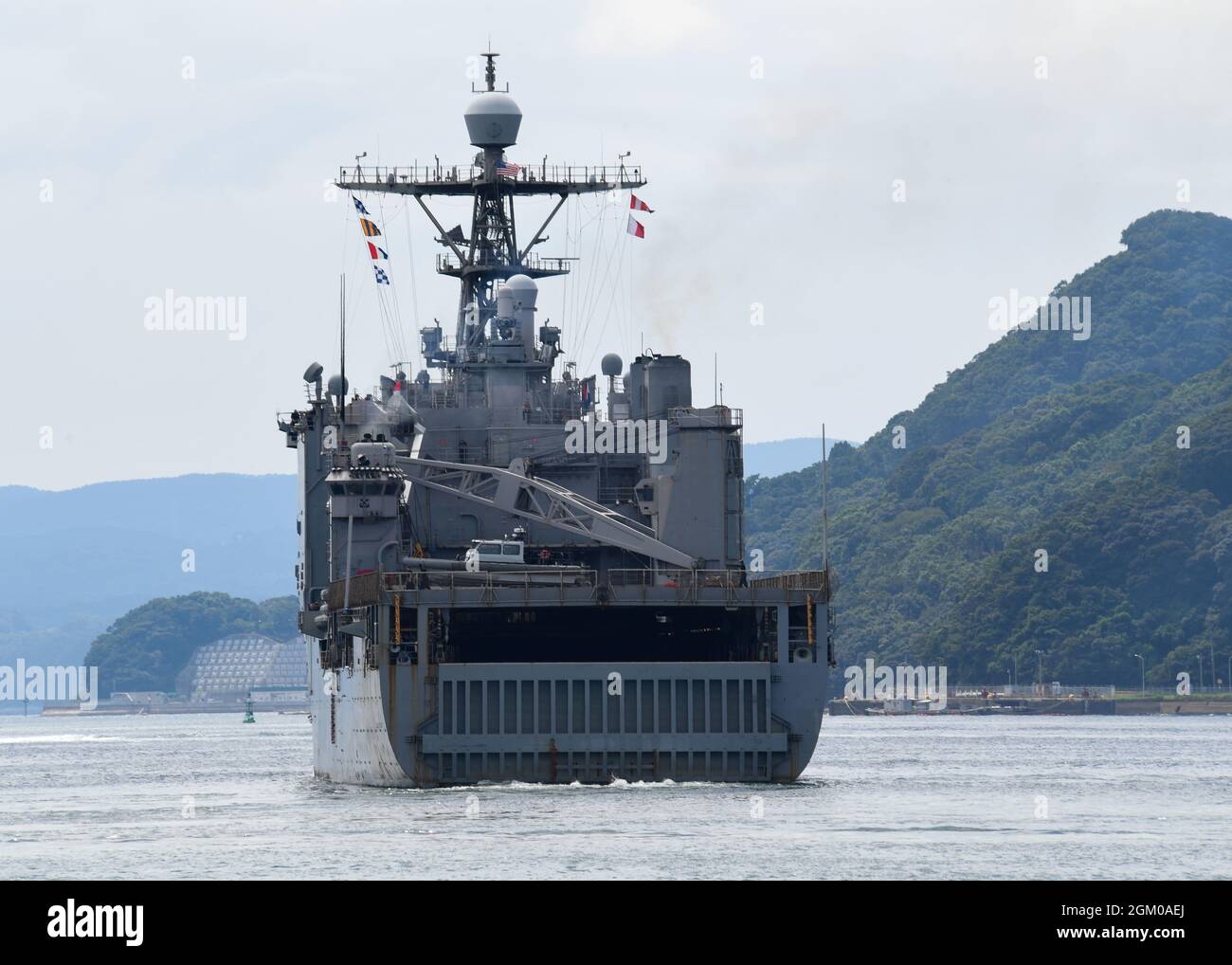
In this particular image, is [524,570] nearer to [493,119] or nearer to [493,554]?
[493,554]

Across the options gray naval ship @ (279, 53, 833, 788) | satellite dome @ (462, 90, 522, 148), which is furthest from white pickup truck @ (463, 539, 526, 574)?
satellite dome @ (462, 90, 522, 148)

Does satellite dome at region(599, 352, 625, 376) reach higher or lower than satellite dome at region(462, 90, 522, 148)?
lower

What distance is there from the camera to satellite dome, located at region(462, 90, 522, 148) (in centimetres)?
7631

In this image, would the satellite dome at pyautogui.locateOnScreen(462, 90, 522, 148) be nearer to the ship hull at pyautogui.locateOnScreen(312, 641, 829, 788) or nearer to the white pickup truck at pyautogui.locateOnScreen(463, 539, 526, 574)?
the white pickup truck at pyautogui.locateOnScreen(463, 539, 526, 574)

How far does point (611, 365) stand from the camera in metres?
73.2

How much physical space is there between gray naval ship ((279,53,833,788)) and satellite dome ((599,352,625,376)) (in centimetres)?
9

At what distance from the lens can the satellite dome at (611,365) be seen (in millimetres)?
73188

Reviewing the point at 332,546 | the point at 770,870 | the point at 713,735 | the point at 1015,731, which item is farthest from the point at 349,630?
the point at 1015,731

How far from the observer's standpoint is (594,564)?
213 feet

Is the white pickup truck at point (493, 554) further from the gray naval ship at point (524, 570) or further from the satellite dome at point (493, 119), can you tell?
the satellite dome at point (493, 119)

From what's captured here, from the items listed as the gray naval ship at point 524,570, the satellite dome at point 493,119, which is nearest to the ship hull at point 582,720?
the gray naval ship at point 524,570

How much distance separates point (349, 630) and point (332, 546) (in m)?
3.81
